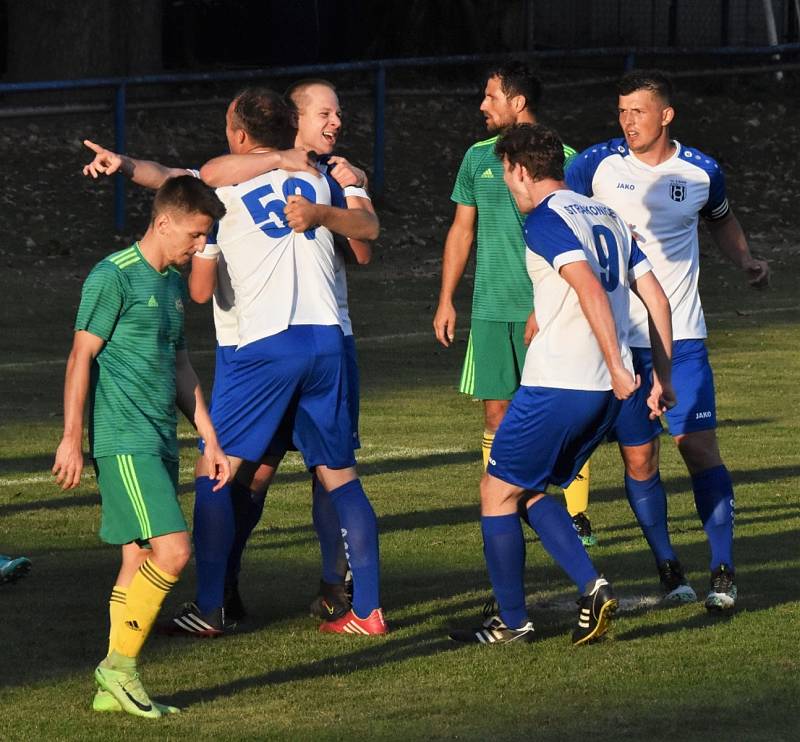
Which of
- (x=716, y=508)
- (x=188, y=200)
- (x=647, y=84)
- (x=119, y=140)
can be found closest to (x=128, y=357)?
(x=188, y=200)

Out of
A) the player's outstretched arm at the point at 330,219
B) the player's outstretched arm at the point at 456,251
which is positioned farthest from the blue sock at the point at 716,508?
the player's outstretched arm at the point at 330,219

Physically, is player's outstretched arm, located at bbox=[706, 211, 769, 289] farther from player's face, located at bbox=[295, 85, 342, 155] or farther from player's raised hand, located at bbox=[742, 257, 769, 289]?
player's face, located at bbox=[295, 85, 342, 155]

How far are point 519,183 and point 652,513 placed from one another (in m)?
1.67

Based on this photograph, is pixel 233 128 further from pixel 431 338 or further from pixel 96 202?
pixel 96 202

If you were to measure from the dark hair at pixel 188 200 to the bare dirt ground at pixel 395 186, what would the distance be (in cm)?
989

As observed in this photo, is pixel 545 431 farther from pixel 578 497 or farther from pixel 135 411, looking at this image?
pixel 578 497

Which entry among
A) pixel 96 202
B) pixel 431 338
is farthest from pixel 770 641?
pixel 96 202

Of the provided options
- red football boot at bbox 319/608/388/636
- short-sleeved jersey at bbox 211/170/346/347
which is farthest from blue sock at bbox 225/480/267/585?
short-sleeved jersey at bbox 211/170/346/347

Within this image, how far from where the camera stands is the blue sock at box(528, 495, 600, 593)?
22.8 ft

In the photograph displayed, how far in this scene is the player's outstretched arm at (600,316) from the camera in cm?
675

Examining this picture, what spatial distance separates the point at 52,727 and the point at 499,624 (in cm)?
186

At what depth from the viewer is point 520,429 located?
22.9 ft

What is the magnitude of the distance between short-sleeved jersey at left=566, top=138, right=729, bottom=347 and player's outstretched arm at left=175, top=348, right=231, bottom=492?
2277 millimetres

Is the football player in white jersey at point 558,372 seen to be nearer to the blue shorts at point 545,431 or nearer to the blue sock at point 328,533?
the blue shorts at point 545,431
